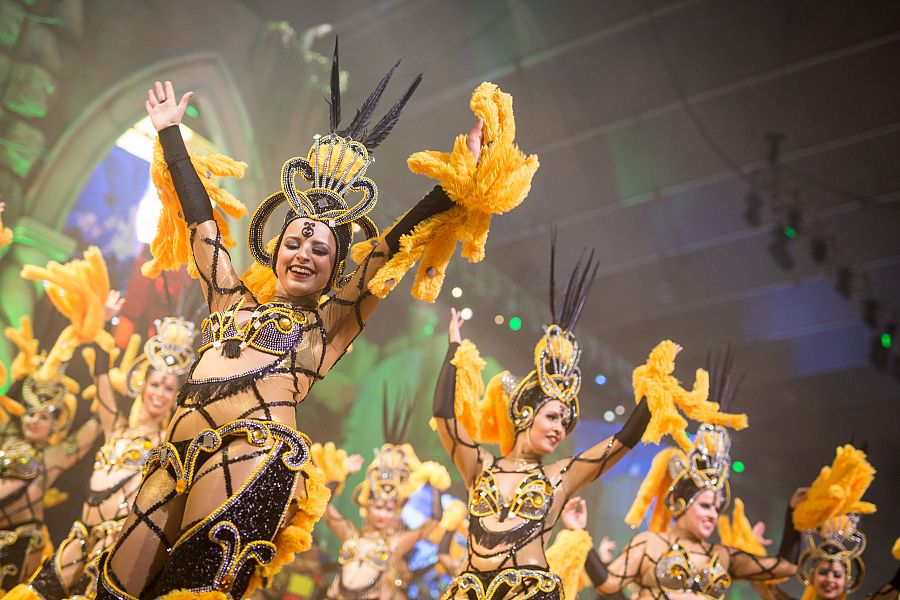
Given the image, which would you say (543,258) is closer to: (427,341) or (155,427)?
(427,341)

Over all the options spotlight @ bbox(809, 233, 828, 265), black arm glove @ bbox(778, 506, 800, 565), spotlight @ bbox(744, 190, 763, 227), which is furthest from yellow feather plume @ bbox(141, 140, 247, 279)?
spotlight @ bbox(809, 233, 828, 265)

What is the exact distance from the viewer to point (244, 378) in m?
2.29

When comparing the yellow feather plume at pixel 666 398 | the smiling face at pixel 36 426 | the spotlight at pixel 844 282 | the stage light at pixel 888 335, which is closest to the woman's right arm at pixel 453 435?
the yellow feather plume at pixel 666 398

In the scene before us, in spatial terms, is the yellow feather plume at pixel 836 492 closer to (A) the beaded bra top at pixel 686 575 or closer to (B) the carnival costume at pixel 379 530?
(A) the beaded bra top at pixel 686 575

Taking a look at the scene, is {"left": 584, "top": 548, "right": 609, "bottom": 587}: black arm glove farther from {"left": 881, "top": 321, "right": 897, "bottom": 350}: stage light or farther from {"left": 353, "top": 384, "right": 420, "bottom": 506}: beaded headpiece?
{"left": 881, "top": 321, "right": 897, "bottom": 350}: stage light

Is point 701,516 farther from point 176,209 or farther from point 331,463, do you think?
point 176,209

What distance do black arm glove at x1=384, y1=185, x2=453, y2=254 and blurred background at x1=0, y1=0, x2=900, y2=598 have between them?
2.45 m

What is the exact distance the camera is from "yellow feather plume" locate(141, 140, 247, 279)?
274cm

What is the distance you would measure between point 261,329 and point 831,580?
4715 mm

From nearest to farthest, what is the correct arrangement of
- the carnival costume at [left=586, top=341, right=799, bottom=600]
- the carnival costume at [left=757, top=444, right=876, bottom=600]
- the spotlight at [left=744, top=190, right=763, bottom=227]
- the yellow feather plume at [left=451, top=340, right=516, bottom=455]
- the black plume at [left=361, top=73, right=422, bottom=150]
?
the black plume at [left=361, top=73, right=422, bottom=150], the yellow feather plume at [left=451, top=340, right=516, bottom=455], the carnival costume at [left=586, top=341, right=799, bottom=600], the carnival costume at [left=757, top=444, right=876, bottom=600], the spotlight at [left=744, top=190, right=763, bottom=227]

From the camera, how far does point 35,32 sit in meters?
4.65

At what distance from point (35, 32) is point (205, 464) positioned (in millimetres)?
3526

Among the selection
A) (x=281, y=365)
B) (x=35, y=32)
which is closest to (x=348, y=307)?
(x=281, y=365)

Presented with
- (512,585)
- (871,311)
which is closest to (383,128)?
(512,585)
